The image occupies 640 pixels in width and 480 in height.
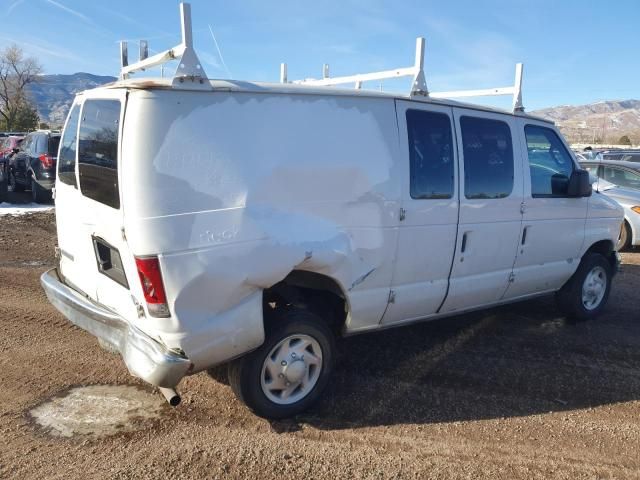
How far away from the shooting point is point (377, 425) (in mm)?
3660

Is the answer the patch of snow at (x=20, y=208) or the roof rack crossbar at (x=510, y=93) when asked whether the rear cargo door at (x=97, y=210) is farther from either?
the patch of snow at (x=20, y=208)

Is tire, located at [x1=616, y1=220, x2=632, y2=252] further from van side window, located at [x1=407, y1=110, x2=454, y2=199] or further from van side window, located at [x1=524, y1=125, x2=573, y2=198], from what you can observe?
van side window, located at [x1=407, y1=110, x2=454, y2=199]

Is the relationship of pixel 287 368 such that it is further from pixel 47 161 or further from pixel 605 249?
pixel 47 161

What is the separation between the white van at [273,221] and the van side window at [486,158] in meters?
0.02

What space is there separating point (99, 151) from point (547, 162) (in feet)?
13.2

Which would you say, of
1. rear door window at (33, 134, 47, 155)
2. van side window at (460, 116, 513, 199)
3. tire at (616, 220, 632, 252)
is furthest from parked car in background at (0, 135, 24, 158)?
tire at (616, 220, 632, 252)

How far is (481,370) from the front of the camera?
4.56 m

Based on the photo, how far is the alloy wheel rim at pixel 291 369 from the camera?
3.58 m

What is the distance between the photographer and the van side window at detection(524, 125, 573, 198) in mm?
→ 5012

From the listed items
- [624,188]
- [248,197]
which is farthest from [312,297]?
[624,188]

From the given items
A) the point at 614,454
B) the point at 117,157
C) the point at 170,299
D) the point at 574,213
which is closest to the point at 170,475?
the point at 170,299

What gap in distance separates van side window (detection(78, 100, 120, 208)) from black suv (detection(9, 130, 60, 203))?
8.00 meters

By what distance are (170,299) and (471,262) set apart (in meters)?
2.62

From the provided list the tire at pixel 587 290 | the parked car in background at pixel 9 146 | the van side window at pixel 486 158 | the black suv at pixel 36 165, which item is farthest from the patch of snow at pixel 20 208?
the tire at pixel 587 290
